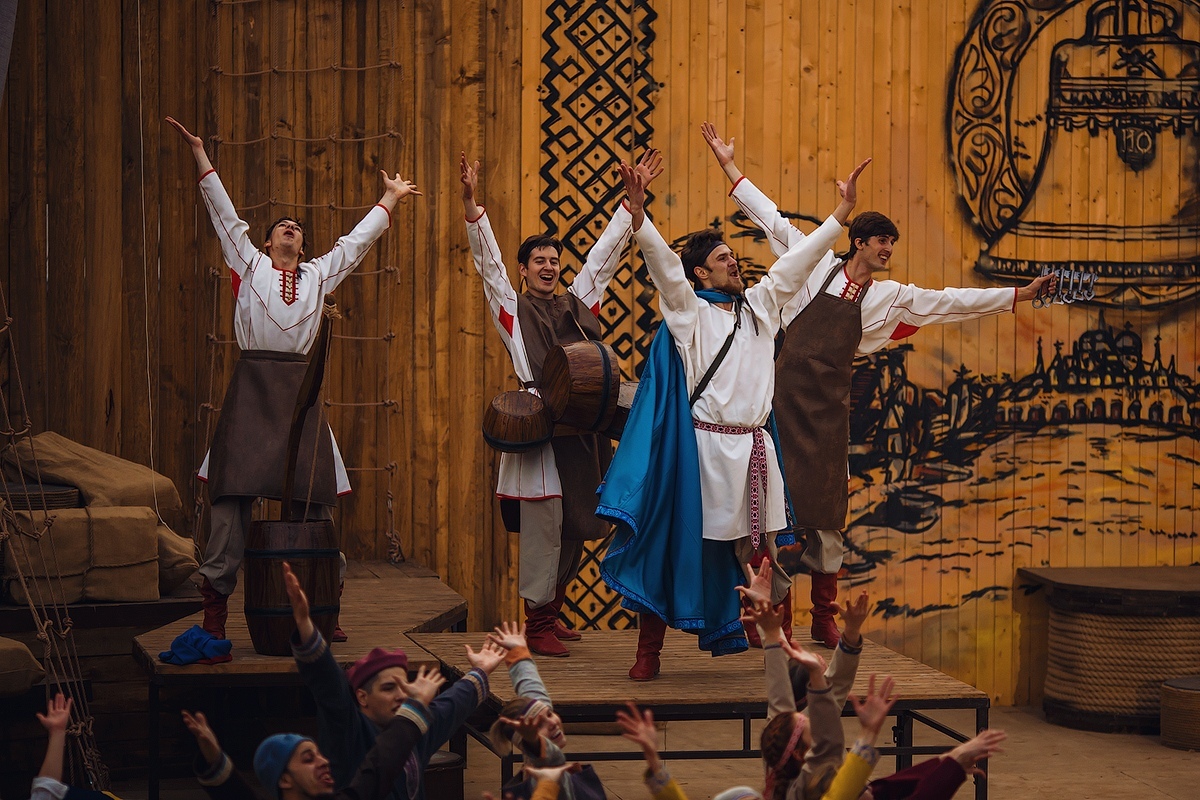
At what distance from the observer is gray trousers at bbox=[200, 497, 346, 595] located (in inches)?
203

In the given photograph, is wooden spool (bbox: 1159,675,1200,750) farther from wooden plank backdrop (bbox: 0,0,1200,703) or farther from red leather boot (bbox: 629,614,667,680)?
red leather boot (bbox: 629,614,667,680)

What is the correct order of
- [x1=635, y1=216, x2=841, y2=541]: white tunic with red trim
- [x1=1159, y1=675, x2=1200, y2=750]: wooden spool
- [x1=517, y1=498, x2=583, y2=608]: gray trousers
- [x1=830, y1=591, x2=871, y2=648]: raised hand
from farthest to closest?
[x1=1159, y1=675, x2=1200, y2=750]: wooden spool
[x1=517, y1=498, x2=583, y2=608]: gray trousers
[x1=635, y1=216, x2=841, y2=541]: white tunic with red trim
[x1=830, y1=591, x2=871, y2=648]: raised hand

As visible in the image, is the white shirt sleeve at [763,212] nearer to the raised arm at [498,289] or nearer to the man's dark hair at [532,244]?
the man's dark hair at [532,244]

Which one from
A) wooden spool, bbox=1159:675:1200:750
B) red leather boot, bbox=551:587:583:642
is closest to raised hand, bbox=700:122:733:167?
red leather boot, bbox=551:587:583:642

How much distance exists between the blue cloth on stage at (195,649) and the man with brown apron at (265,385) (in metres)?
0.28

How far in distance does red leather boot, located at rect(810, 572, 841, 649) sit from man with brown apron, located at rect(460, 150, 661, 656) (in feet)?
2.64

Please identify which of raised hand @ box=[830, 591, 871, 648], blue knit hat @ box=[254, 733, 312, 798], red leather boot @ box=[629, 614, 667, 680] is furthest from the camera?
red leather boot @ box=[629, 614, 667, 680]

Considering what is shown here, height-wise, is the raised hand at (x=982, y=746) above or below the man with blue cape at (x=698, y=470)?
below

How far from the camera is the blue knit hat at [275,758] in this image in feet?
10.3

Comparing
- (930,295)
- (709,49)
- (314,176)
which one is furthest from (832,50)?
(314,176)

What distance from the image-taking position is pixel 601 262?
Result: 19.0 feet

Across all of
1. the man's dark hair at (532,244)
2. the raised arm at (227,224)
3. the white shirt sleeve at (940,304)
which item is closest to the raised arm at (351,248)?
the raised arm at (227,224)

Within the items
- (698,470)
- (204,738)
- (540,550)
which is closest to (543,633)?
(540,550)

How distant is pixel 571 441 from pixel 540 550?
413mm
